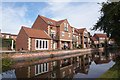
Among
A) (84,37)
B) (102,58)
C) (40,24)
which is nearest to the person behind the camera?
(102,58)

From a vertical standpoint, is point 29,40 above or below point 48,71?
above

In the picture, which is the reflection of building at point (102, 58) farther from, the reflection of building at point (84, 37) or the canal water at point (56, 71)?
the reflection of building at point (84, 37)

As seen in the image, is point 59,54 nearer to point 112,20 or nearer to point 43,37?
point 43,37

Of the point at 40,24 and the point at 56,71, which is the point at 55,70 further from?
the point at 40,24

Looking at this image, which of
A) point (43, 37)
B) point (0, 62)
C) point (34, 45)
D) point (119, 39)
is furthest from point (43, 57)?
point (119, 39)

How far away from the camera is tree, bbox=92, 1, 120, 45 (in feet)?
61.5

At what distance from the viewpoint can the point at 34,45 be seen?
1371 inches

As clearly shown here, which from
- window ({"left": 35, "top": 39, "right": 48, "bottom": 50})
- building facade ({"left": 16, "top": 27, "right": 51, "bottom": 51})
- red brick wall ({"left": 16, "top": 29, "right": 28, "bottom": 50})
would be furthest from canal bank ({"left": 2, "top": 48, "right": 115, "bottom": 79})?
window ({"left": 35, "top": 39, "right": 48, "bottom": 50})

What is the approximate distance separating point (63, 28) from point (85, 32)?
71.0 ft

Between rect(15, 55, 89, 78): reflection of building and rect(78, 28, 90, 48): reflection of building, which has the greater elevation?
rect(78, 28, 90, 48): reflection of building

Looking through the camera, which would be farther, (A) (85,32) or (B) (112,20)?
(A) (85,32)

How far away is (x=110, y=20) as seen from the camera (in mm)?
19797

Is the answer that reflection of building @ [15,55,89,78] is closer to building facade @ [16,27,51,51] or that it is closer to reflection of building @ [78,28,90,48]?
building facade @ [16,27,51,51]

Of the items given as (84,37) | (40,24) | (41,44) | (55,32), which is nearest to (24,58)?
(41,44)
